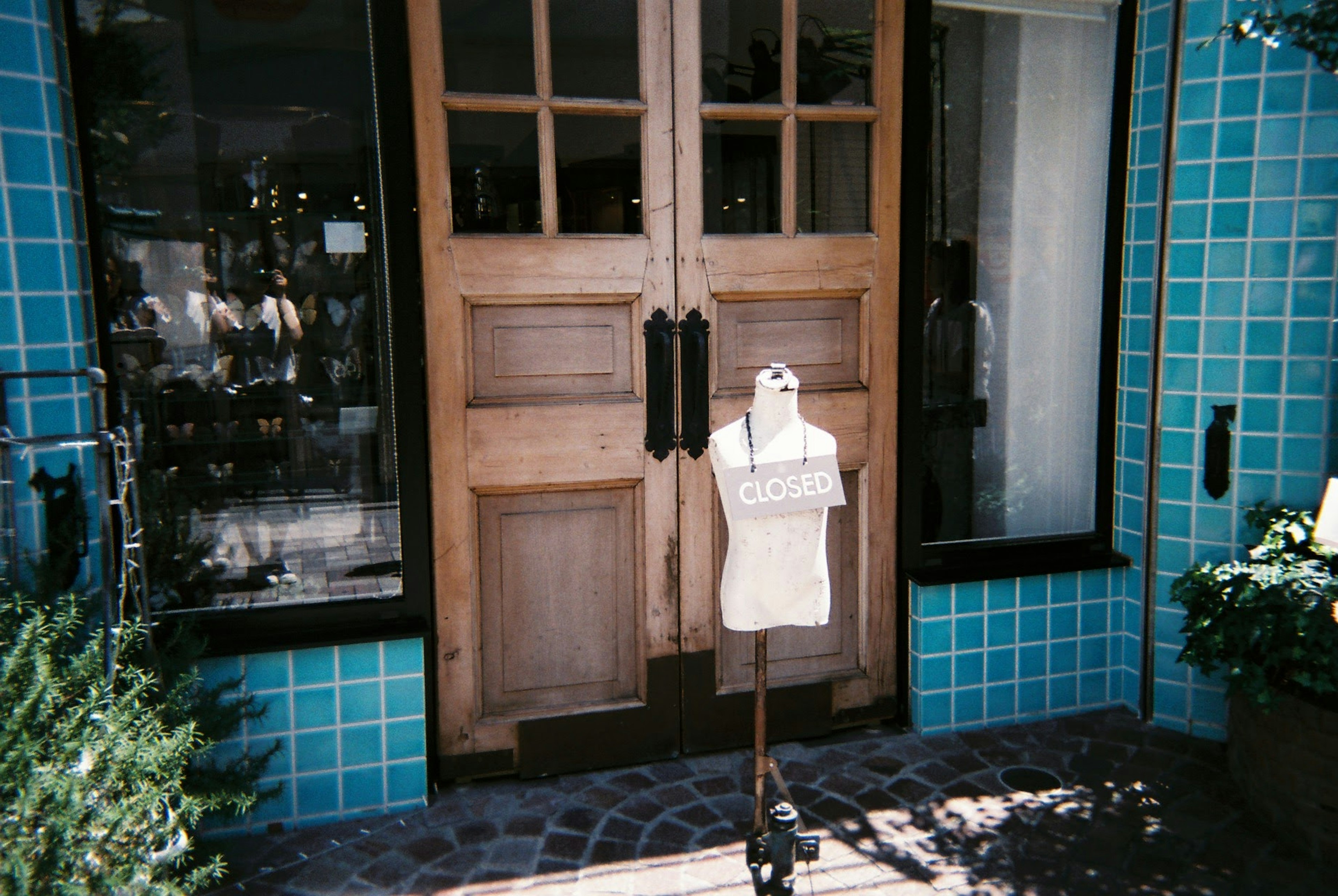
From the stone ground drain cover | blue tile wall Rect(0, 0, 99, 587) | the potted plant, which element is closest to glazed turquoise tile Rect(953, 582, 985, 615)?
the stone ground drain cover

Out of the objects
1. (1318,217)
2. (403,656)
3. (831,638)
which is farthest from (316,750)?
(1318,217)

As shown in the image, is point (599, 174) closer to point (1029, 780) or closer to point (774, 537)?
point (774, 537)

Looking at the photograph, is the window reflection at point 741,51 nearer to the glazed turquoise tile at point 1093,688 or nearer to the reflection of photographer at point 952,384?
the reflection of photographer at point 952,384

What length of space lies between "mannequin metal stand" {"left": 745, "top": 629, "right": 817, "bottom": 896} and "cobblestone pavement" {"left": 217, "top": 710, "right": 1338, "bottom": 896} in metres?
0.31

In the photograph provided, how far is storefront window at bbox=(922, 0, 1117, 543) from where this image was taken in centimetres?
404

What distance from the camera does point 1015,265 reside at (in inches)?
165

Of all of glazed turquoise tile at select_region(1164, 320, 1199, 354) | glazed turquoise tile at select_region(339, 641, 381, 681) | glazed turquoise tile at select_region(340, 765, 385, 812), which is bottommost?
glazed turquoise tile at select_region(340, 765, 385, 812)

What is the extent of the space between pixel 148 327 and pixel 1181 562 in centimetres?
398

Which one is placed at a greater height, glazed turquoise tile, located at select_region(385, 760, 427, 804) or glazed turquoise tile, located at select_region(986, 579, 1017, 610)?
glazed turquoise tile, located at select_region(986, 579, 1017, 610)

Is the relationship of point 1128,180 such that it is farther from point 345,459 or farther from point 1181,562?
point 345,459

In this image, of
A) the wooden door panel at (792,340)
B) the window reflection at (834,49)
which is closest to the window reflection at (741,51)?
the window reflection at (834,49)

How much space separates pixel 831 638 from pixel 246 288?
8.55 ft

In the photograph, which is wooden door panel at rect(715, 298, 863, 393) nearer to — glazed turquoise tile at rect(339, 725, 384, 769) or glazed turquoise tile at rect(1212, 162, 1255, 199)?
glazed turquoise tile at rect(1212, 162, 1255, 199)

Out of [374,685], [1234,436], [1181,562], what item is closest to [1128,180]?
[1234,436]
